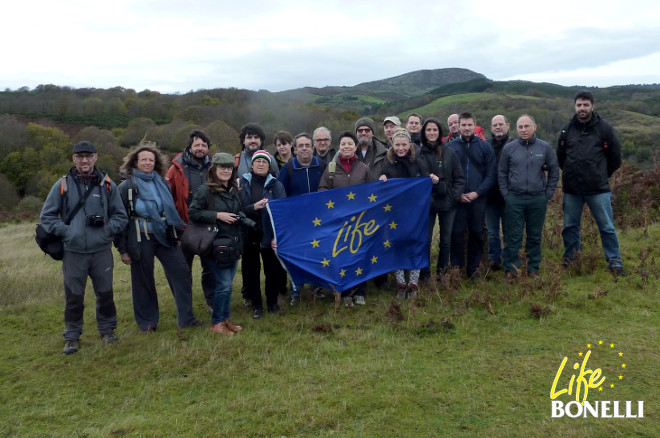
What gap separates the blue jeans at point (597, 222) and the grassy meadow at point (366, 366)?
0.96ft

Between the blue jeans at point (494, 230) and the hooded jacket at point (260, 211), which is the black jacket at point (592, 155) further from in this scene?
the hooded jacket at point (260, 211)

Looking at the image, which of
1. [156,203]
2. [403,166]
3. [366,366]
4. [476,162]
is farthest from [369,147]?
[366,366]

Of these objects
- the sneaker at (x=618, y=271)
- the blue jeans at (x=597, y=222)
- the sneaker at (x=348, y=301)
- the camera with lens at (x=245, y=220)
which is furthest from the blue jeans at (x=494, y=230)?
the camera with lens at (x=245, y=220)

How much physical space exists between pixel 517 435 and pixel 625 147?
116ft

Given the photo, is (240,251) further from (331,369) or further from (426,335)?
(426,335)

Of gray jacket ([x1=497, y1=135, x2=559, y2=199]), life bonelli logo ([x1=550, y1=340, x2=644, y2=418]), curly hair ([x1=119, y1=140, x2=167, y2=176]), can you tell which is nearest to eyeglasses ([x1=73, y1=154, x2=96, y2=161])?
curly hair ([x1=119, y1=140, x2=167, y2=176])

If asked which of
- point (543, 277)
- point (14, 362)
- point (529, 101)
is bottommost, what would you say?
point (14, 362)

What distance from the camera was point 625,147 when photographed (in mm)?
32531

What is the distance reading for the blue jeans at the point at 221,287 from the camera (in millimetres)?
5895

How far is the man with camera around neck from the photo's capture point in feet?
18.0

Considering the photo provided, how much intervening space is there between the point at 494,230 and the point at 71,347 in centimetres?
647

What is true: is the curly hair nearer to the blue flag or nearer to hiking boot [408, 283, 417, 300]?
the blue flag

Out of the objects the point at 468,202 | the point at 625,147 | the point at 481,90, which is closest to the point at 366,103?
the point at 481,90

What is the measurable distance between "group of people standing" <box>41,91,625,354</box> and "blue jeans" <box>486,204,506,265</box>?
0.02 meters
